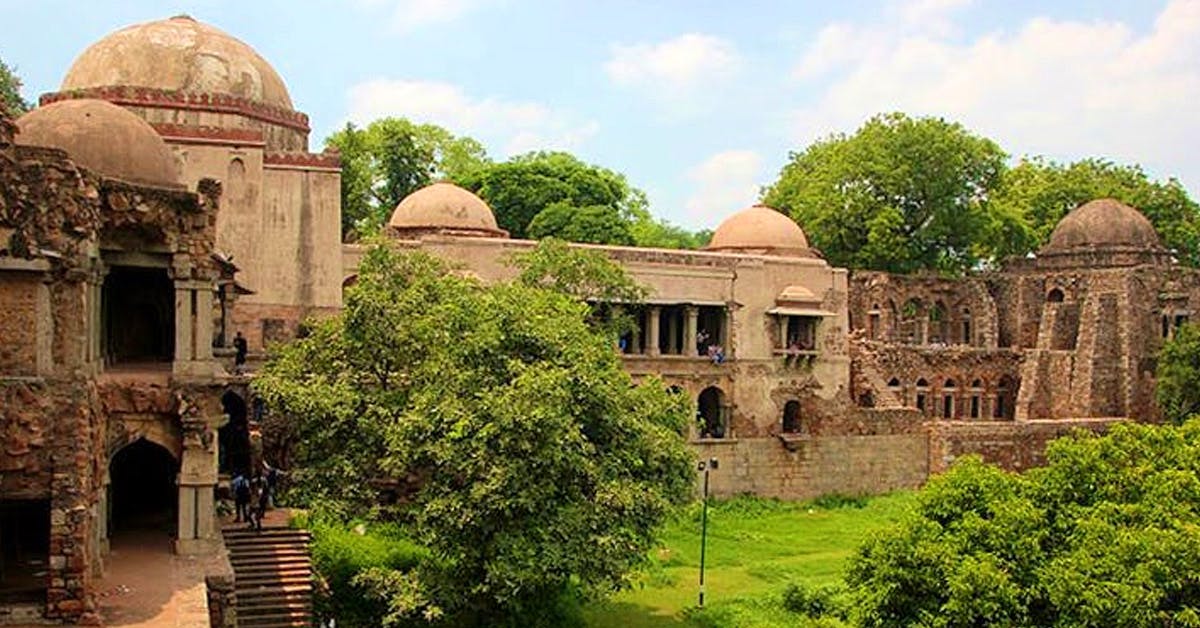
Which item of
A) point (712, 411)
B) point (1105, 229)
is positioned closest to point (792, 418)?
point (712, 411)

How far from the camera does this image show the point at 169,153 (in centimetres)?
1838

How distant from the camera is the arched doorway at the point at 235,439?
22.3 meters

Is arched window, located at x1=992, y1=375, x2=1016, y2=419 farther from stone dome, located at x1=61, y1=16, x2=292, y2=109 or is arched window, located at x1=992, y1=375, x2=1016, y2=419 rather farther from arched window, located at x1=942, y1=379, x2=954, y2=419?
stone dome, located at x1=61, y1=16, x2=292, y2=109

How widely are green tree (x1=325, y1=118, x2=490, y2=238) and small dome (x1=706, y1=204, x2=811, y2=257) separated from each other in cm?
1406

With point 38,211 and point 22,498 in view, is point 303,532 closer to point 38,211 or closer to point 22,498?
point 22,498

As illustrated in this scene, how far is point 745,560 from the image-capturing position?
26.8 meters

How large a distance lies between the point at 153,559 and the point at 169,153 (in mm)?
5824

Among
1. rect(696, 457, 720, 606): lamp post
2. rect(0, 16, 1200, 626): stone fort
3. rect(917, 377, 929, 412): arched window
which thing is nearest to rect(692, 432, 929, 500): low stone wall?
rect(0, 16, 1200, 626): stone fort

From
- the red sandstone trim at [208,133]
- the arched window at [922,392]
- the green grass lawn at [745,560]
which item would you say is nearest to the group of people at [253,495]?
the green grass lawn at [745,560]

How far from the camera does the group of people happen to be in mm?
20406

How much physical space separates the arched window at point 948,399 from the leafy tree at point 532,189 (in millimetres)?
13055

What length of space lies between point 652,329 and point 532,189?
1791cm

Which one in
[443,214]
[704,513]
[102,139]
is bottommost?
[704,513]

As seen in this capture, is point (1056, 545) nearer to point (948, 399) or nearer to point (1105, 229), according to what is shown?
point (948, 399)
